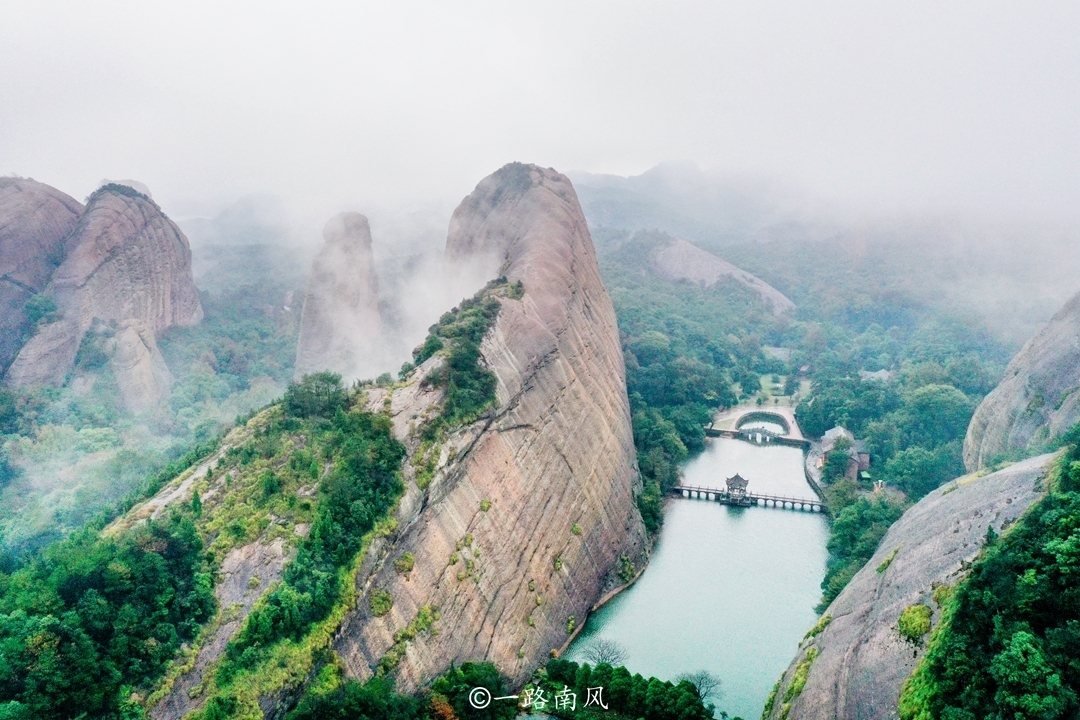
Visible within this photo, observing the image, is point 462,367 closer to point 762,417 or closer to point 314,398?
point 314,398

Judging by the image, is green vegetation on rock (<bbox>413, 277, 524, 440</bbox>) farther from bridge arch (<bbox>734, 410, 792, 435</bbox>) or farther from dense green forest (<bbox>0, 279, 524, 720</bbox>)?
bridge arch (<bbox>734, 410, 792, 435</bbox>)

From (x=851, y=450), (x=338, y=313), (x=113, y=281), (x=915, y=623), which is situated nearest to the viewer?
(x=915, y=623)

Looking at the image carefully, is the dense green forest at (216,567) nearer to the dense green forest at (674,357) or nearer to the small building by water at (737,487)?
the dense green forest at (674,357)

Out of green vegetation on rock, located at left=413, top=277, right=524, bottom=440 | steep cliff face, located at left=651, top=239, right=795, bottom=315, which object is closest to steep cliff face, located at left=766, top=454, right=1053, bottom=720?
green vegetation on rock, located at left=413, top=277, right=524, bottom=440

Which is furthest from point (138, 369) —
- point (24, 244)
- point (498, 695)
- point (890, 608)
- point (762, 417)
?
point (762, 417)

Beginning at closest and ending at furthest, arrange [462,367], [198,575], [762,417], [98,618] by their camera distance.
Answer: [98,618] < [198,575] < [462,367] < [762,417]
